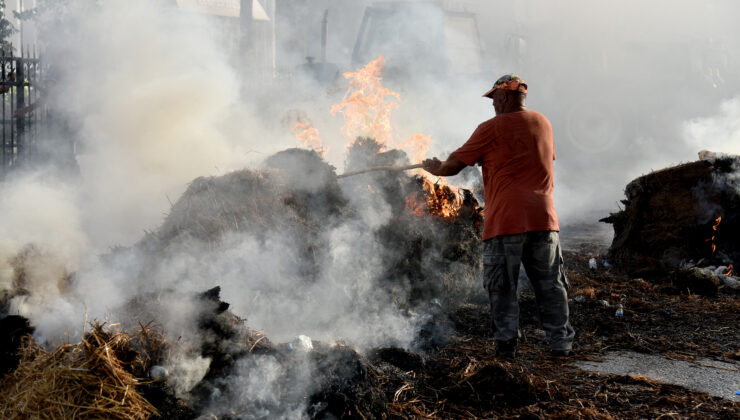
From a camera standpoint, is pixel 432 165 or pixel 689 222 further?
pixel 689 222

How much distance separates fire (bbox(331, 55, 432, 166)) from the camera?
7.05 m

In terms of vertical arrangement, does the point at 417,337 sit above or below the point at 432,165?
below

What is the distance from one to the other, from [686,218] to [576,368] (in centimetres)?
493

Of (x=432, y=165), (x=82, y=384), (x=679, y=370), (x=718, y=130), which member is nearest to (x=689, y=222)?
(x=679, y=370)

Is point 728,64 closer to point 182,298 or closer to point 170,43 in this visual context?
point 170,43

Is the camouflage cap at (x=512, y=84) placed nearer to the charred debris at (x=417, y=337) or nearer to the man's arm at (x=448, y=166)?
the man's arm at (x=448, y=166)

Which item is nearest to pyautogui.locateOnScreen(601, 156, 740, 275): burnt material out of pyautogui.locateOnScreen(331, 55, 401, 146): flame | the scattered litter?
pyautogui.locateOnScreen(331, 55, 401, 146): flame

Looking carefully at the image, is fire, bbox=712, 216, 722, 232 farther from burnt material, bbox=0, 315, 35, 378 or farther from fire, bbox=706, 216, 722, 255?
burnt material, bbox=0, 315, 35, 378

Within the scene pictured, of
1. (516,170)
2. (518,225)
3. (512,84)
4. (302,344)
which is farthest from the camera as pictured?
(512,84)

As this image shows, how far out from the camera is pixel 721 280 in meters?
6.70

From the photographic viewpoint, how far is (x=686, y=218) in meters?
7.51

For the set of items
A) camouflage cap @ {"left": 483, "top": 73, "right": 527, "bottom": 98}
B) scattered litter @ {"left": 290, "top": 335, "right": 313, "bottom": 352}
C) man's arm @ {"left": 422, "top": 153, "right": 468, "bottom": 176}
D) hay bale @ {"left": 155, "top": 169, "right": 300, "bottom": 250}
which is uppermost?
camouflage cap @ {"left": 483, "top": 73, "right": 527, "bottom": 98}

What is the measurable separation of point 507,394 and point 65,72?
971cm

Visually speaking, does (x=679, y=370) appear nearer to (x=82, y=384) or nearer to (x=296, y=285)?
(x=296, y=285)
